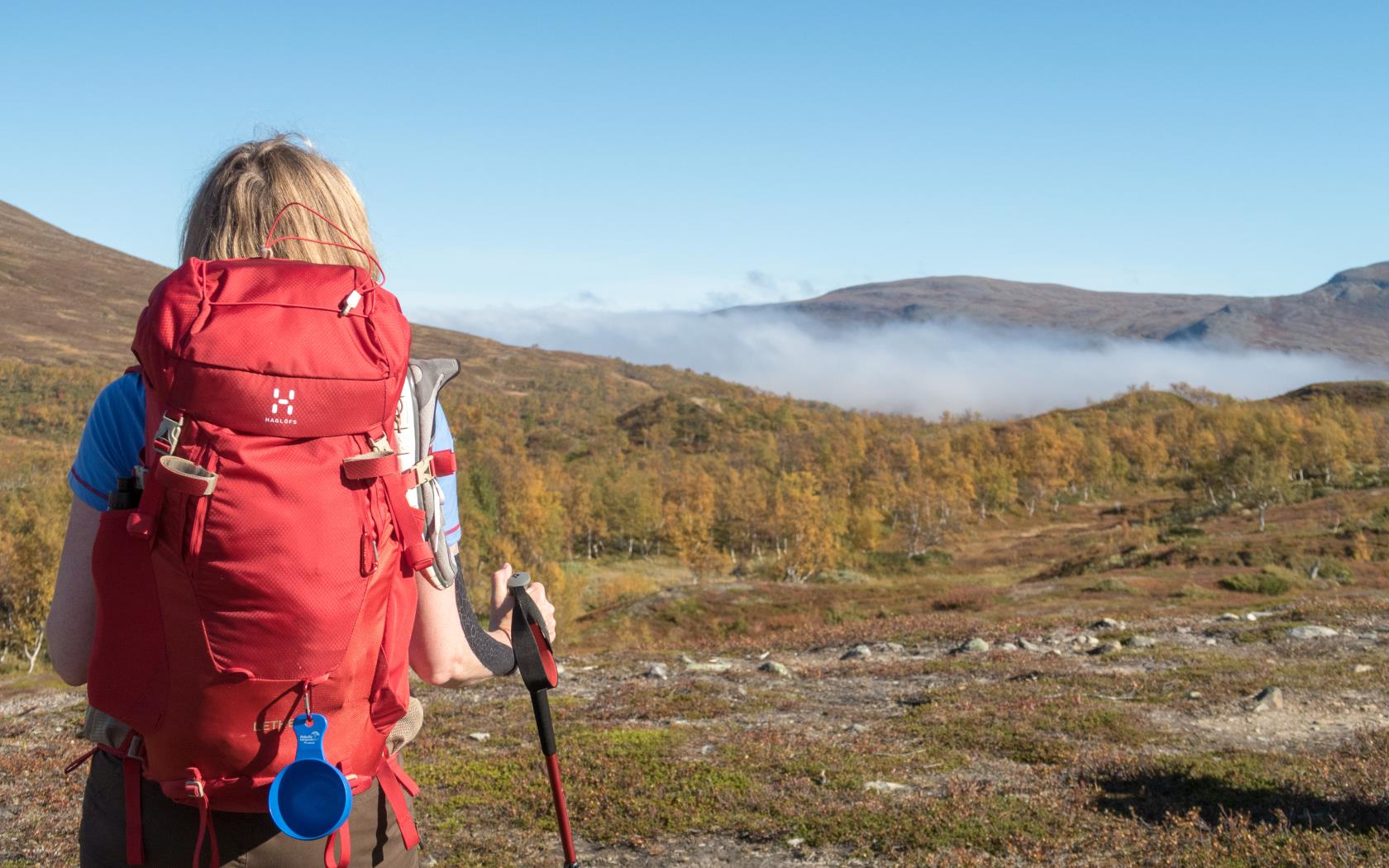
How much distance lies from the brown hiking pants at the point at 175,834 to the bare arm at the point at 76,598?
0.90 feet

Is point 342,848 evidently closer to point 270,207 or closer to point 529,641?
point 529,641

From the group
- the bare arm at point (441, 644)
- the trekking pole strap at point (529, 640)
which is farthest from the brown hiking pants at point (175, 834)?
the trekking pole strap at point (529, 640)

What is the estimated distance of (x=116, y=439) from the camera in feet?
7.64

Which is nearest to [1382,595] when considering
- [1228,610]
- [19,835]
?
[1228,610]

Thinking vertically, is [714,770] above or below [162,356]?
below

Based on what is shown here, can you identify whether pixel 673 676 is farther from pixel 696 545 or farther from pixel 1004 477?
pixel 1004 477

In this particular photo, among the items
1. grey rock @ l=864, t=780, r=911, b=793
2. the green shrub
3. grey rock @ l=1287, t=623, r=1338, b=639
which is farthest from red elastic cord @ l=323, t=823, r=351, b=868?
the green shrub

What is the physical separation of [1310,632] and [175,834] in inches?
927

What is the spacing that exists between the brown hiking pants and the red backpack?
Answer: 0.24 ft

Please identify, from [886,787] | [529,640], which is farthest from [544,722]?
[886,787]

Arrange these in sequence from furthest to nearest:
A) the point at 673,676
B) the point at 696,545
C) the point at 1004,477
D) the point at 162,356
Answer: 1. the point at 1004,477
2. the point at 696,545
3. the point at 673,676
4. the point at 162,356

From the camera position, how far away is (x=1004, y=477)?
5007 inches

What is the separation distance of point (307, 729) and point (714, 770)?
8993 millimetres

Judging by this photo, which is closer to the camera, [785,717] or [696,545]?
[785,717]
